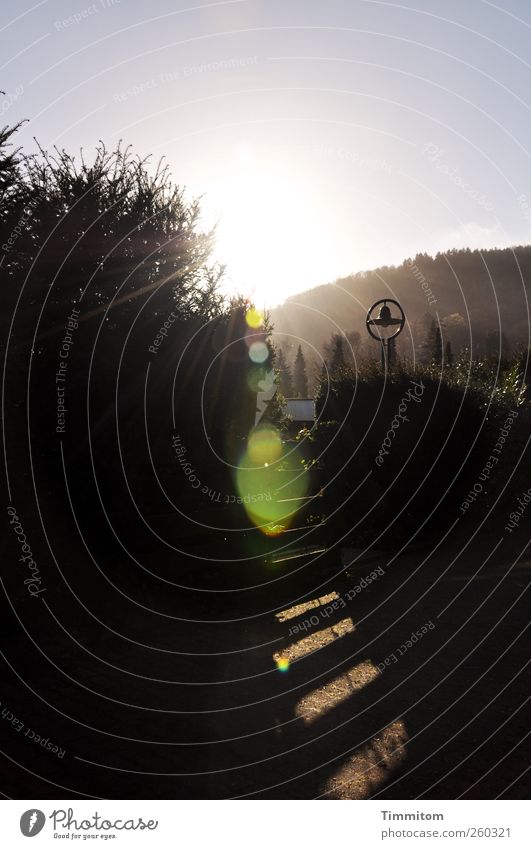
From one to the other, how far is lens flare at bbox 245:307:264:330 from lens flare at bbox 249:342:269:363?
1.94 ft

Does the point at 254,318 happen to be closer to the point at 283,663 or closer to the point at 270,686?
the point at 283,663

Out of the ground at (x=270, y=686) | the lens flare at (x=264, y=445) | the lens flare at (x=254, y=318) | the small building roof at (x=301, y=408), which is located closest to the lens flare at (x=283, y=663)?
the ground at (x=270, y=686)

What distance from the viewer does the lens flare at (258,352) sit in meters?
18.4

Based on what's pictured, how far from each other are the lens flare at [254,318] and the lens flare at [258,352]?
59cm

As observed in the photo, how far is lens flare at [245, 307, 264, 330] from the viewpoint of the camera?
1958 centimetres

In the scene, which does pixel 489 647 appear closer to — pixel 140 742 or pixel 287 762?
pixel 287 762

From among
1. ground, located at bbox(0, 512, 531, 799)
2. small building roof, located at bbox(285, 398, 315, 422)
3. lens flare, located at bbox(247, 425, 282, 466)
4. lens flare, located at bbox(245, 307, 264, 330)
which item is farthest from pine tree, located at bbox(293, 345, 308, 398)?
ground, located at bbox(0, 512, 531, 799)

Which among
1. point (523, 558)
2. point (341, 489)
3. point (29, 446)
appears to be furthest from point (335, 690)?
point (341, 489)

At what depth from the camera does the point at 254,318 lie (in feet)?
65.4

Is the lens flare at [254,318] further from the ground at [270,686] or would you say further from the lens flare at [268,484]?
the ground at [270,686]

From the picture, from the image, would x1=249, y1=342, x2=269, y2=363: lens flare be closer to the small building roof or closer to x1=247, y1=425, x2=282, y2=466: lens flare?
x1=247, y1=425, x2=282, y2=466: lens flare

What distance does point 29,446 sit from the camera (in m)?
11.1

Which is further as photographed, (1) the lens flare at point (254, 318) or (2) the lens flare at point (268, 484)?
(1) the lens flare at point (254, 318)

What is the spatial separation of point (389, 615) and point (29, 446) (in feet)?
20.7
